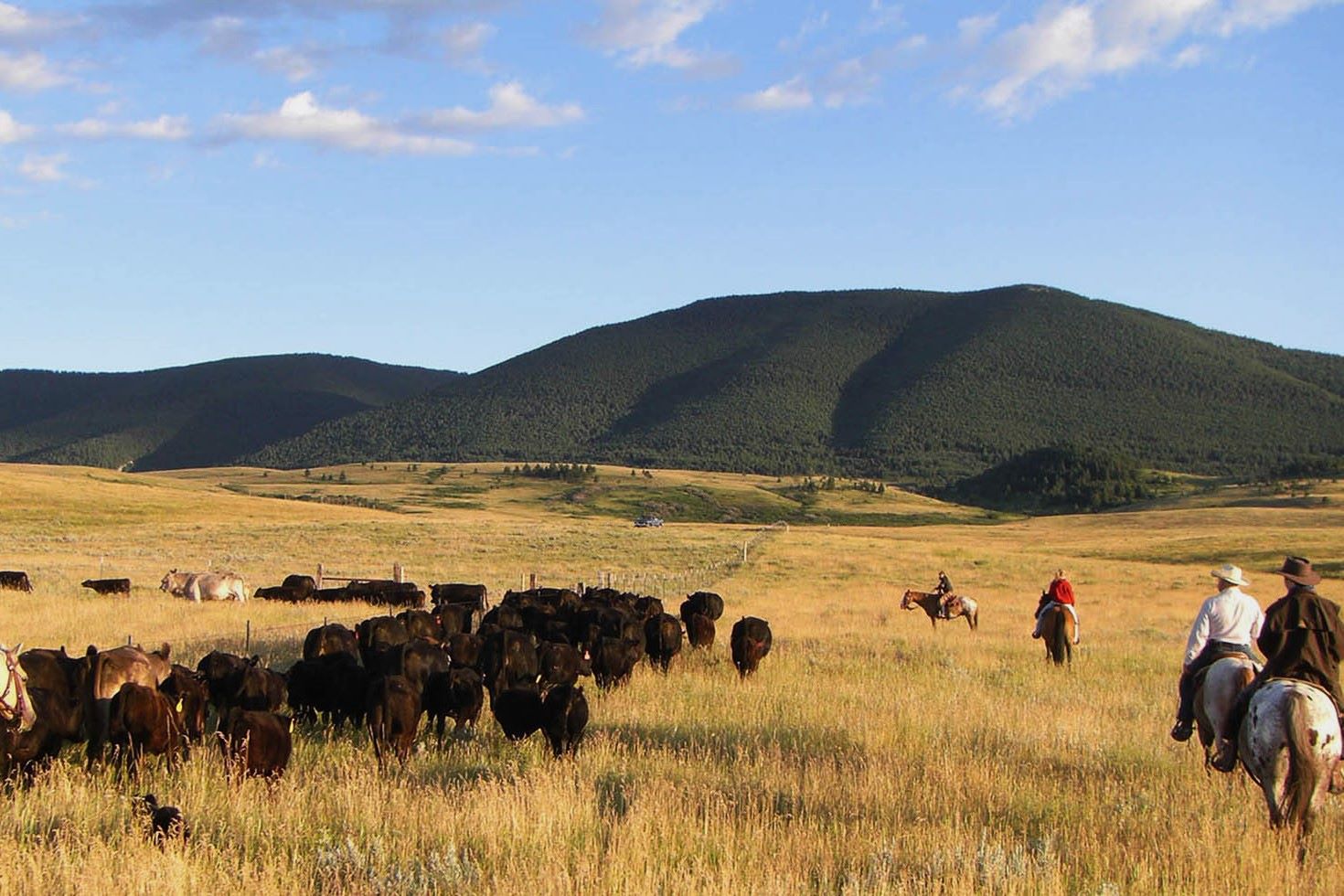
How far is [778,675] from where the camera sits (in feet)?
53.4

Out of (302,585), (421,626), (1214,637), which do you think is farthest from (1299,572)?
(302,585)

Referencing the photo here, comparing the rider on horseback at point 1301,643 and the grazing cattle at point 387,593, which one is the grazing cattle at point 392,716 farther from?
the grazing cattle at point 387,593

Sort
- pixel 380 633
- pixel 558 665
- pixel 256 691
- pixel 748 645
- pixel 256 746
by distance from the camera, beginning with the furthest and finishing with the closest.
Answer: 1. pixel 380 633
2. pixel 748 645
3. pixel 558 665
4. pixel 256 691
5. pixel 256 746

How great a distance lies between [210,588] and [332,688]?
55.9 ft

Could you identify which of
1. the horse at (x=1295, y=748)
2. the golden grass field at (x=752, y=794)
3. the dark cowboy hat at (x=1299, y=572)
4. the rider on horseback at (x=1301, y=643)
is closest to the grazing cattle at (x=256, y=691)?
the golden grass field at (x=752, y=794)

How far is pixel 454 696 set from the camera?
11.7 m

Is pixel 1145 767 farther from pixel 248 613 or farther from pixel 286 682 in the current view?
pixel 248 613

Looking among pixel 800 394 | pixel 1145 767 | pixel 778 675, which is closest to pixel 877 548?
pixel 778 675

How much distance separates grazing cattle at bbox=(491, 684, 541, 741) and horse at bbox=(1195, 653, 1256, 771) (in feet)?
18.3

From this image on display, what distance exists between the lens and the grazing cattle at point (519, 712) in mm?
11023

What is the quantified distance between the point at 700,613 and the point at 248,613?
32.8 ft

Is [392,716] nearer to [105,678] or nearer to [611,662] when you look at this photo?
[105,678]

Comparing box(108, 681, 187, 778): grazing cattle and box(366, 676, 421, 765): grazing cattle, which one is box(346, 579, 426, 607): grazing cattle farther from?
box(108, 681, 187, 778): grazing cattle

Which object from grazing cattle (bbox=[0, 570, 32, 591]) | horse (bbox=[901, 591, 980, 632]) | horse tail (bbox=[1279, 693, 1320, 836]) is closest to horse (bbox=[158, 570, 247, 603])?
grazing cattle (bbox=[0, 570, 32, 591])
